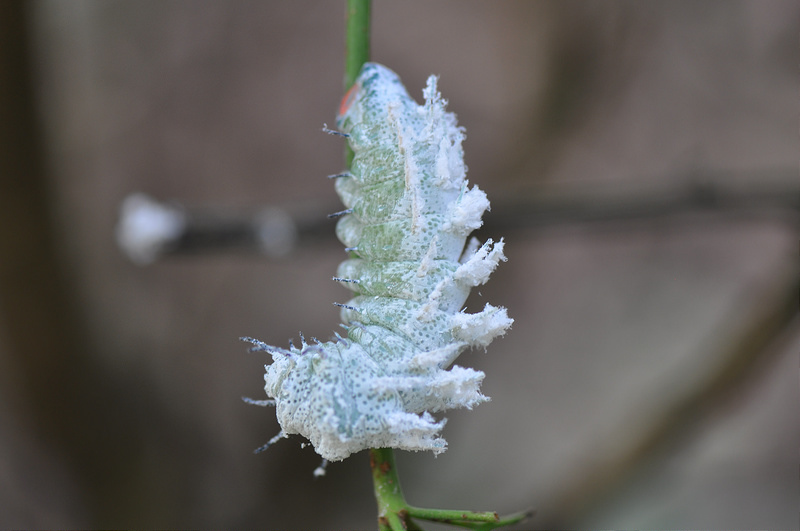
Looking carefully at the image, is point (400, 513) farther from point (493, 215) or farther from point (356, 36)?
point (493, 215)

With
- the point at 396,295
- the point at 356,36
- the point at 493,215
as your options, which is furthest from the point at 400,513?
the point at 493,215

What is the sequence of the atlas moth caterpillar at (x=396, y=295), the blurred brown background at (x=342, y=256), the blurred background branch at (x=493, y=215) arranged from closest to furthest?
the atlas moth caterpillar at (x=396, y=295), the blurred background branch at (x=493, y=215), the blurred brown background at (x=342, y=256)

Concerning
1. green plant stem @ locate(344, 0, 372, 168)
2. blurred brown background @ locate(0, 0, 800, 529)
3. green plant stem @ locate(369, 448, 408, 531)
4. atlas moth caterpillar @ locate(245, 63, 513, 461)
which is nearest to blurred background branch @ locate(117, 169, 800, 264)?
blurred brown background @ locate(0, 0, 800, 529)

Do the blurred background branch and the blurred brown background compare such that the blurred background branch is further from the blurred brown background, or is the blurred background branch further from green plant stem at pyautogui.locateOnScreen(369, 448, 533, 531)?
green plant stem at pyautogui.locateOnScreen(369, 448, 533, 531)

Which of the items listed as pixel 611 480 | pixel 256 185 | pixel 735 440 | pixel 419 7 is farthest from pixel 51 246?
pixel 735 440

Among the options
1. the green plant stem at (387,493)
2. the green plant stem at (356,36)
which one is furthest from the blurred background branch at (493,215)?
the green plant stem at (387,493)

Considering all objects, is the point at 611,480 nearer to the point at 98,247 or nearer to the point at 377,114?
the point at 377,114

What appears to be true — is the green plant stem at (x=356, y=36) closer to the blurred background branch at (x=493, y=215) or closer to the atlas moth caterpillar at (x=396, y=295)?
the atlas moth caterpillar at (x=396, y=295)
